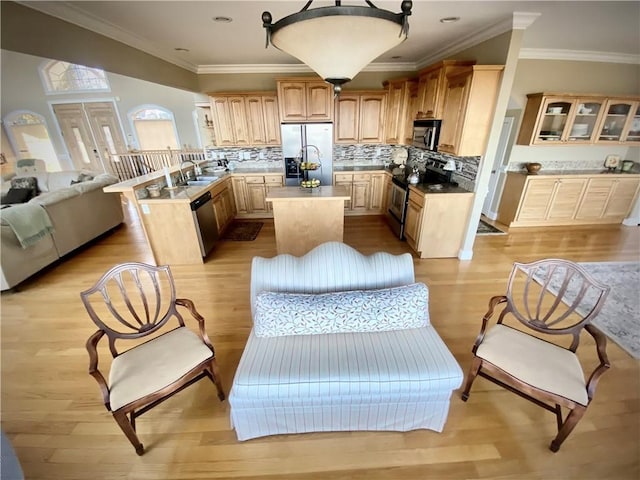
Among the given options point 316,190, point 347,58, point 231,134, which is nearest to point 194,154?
point 231,134

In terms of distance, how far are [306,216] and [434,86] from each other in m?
2.36

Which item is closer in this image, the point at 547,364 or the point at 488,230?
the point at 547,364

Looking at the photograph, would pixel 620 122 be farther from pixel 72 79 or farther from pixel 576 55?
pixel 72 79

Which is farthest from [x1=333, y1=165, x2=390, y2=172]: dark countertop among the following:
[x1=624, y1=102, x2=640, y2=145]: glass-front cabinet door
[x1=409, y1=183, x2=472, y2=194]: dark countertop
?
[x1=624, y1=102, x2=640, y2=145]: glass-front cabinet door

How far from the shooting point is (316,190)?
11.3 ft

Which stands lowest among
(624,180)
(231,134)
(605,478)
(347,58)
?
(605,478)

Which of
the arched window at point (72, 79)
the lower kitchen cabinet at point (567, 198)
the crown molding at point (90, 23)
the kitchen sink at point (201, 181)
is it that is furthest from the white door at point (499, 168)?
the arched window at point (72, 79)

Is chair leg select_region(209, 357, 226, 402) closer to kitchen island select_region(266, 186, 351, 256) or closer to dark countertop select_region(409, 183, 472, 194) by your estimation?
kitchen island select_region(266, 186, 351, 256)

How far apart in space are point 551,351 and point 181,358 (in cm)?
215

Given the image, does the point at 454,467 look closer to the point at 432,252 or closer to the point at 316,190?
the point at 432,252

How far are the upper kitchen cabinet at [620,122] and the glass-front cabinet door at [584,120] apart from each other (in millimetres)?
83

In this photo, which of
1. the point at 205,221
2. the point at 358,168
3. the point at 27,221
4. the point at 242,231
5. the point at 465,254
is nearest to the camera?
the point at 27,221

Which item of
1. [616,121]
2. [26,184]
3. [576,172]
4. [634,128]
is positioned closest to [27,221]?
[26,184]

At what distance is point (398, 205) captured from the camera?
4.15 metres
